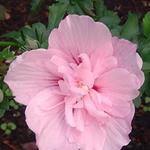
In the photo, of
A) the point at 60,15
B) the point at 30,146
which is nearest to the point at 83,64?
the point at 60,15

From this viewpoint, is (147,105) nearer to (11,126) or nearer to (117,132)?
(11,126)

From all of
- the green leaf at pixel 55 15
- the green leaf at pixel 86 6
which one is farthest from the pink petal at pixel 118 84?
the green leaf at pixel 86 6

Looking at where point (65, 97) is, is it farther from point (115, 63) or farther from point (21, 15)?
point (21, 15)

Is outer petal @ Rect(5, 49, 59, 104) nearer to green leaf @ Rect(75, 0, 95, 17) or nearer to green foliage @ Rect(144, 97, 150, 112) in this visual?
green leaf @ Rect(75, 0, 95, 17)

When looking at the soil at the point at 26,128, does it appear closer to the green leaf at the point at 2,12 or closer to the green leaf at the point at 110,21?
the green leaf at the point at 2,12

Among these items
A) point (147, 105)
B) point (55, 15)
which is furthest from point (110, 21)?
point (147, 105)
